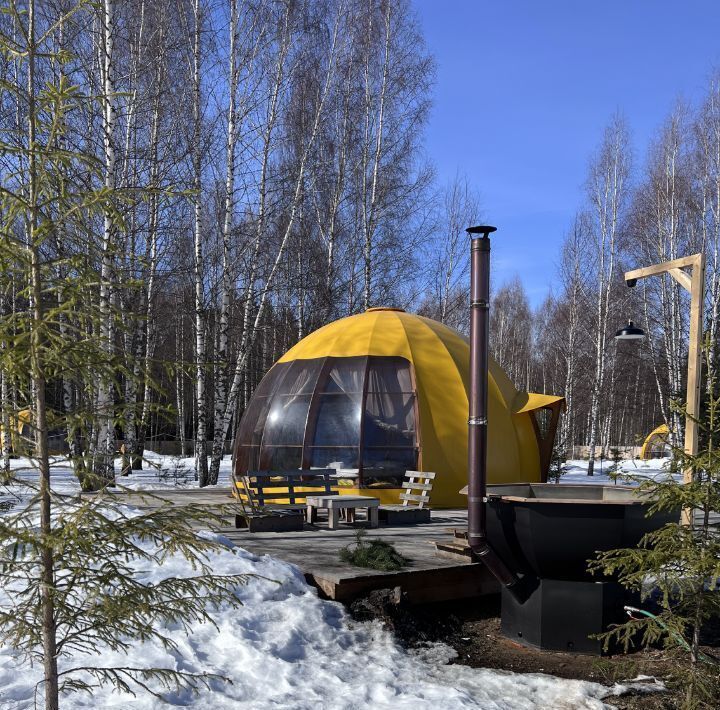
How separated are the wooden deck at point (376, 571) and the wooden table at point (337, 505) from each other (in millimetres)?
148

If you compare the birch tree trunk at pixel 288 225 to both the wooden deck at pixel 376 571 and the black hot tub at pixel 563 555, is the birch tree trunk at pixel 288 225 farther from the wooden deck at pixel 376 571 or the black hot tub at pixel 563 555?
the black hot tub at pixel 563 555

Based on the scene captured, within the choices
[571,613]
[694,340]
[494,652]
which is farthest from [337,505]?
[694,340]

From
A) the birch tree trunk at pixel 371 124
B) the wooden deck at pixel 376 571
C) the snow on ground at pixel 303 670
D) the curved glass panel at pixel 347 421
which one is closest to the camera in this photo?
the snow on ground at pixel 303 670

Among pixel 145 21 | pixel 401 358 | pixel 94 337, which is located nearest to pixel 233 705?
pixel 94 337

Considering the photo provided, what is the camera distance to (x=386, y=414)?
11609 millimetres

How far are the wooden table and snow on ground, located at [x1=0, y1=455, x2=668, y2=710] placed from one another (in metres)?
2.88

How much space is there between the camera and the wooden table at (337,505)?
9.10m

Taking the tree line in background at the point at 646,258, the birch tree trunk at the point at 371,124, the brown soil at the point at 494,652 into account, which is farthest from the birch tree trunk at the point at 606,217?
the brown soil at the point at 494,652

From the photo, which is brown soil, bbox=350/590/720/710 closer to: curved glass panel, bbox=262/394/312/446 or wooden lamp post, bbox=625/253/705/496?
wooden lamp post, bbox=625/253/705/496

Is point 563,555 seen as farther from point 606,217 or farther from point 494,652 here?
point 606,217

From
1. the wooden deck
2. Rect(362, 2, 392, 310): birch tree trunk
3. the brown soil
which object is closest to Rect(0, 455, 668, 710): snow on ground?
the brown soil

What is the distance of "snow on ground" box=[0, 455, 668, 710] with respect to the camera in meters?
4.44

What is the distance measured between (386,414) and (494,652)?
5.81m

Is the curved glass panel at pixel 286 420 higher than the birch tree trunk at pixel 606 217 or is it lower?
lower
